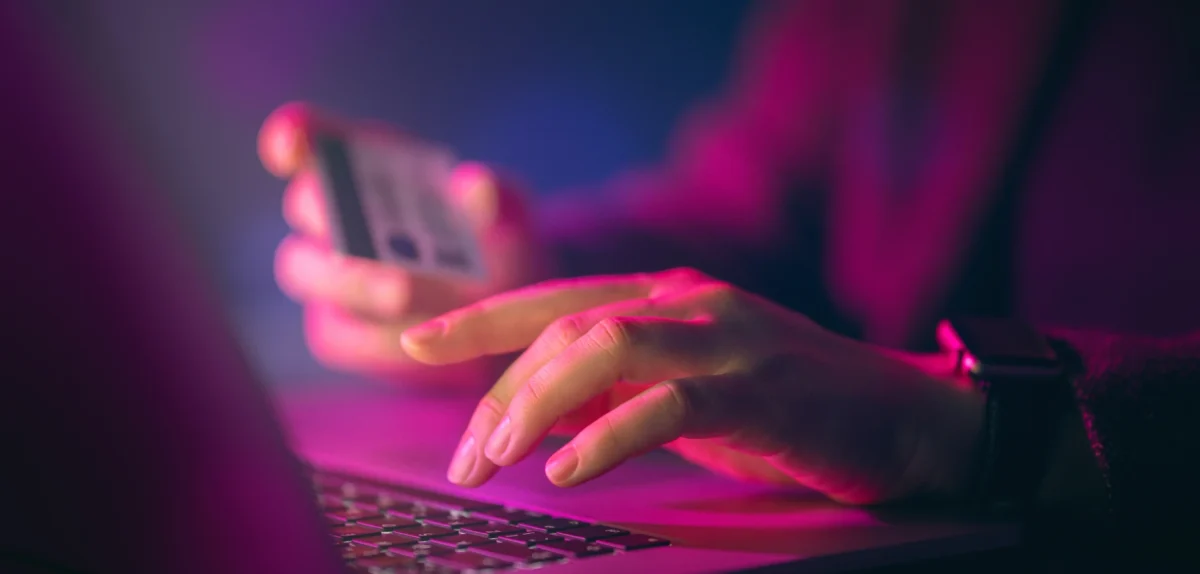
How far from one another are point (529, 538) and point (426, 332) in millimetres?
153

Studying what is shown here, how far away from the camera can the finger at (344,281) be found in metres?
1.00

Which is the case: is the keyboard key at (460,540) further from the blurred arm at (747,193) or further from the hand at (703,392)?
the blurred arm at (747,193)

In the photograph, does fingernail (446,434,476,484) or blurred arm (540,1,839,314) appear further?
blurred arm (540,1,839,314)

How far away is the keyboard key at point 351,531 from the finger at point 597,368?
0.08 meters

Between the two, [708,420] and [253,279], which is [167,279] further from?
[253,279]

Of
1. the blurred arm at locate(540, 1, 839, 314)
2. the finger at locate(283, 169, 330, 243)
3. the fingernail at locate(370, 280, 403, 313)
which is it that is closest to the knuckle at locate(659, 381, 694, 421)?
the fingernail at locate(370, 280, 403, 313)

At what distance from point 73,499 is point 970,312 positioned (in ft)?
3.88

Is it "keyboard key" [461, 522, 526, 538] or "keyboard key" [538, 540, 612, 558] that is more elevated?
"keyboard key" [461, 522, 526, 538]

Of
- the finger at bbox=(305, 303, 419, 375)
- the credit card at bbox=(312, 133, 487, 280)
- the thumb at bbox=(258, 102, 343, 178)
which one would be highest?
the thumb at bbox=(258, 102, 343, 178)

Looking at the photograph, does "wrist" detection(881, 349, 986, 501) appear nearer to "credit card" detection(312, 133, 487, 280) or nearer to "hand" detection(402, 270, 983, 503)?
"hand" detection(402, 270, 983, 503)

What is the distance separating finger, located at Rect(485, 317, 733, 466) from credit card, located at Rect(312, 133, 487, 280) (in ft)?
1.38

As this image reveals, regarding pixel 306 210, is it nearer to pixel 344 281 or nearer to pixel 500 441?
pixel 344 281

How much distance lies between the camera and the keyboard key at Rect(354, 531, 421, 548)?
0.43 m

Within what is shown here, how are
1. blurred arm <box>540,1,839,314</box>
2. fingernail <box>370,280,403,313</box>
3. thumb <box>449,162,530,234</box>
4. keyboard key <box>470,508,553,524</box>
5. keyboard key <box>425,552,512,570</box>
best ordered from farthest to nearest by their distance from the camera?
blurred arm <box>540,1,839,314</box>
thumb <box>449,162,530,234</box>
fingernail <box>370,280,403,313</box>
keyboard key <box>470,508,553,524</box>
keyboard key <box>425,552,512,570</box>
